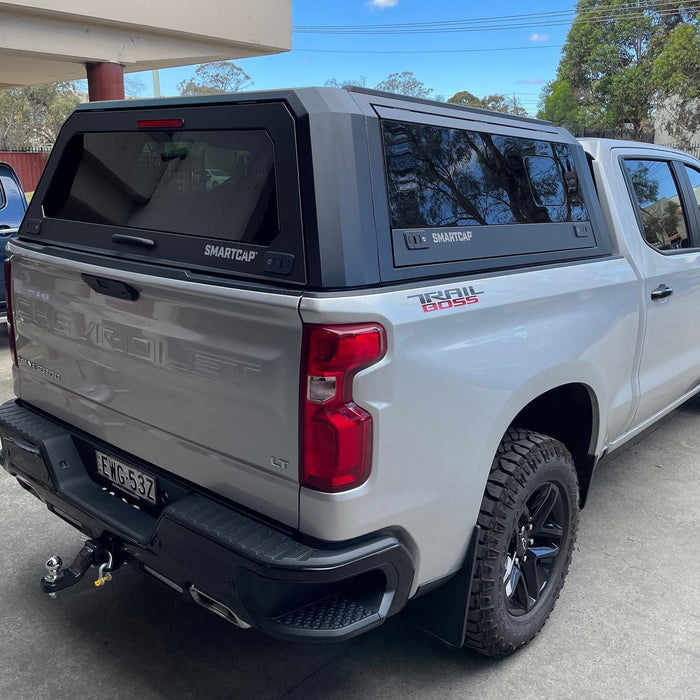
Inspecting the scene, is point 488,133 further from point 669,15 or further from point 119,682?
point 669,15

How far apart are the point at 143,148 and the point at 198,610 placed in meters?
1.90

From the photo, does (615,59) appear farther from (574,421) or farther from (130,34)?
(574,421)

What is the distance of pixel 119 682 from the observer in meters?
2.55

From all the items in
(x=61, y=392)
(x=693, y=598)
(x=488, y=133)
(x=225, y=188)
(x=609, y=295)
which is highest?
(x=488, y=133)

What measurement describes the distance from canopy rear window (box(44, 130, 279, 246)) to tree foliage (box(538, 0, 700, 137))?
34.5 metres

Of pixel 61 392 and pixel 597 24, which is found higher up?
pixel 597 24

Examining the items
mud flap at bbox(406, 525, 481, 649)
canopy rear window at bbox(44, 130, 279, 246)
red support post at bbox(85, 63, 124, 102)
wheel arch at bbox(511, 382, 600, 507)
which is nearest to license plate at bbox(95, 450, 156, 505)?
canopy rear window at bbox(44, 130, 279, 246)

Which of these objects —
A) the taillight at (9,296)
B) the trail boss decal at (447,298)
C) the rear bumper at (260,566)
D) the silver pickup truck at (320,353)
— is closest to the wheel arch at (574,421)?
the silver pickup truck at (320,353)

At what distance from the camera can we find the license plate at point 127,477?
96.3 inches

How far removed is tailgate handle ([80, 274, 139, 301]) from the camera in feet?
7.63

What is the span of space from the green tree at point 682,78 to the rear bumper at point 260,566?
32.7 m

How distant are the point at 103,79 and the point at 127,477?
35.9 feet

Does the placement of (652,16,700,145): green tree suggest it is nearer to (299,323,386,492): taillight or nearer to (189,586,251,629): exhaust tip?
(299,323,386,492): taillight

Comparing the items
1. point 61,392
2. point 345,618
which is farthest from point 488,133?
point 61,392
